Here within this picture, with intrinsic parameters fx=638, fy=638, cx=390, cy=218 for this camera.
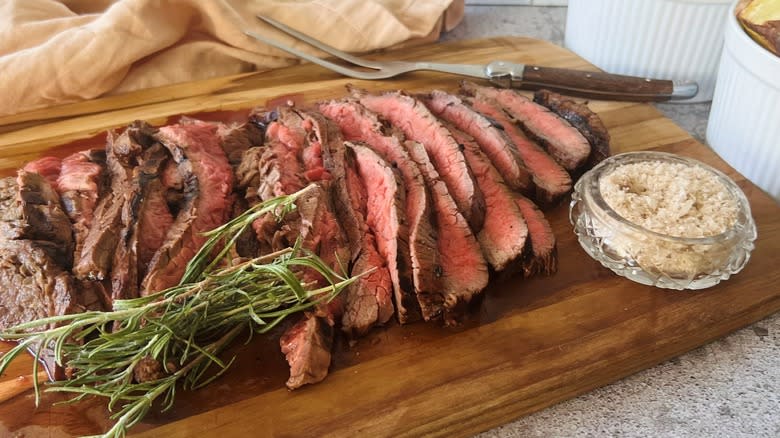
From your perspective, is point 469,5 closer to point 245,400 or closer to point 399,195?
point 399,195

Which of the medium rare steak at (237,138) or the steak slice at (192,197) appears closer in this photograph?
the steak slice at (192,197)

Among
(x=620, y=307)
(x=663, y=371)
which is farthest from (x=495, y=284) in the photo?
(x=663, y=371)

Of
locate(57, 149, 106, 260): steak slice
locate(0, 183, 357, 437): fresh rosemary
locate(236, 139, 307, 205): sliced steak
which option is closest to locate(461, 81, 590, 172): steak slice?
locate(236, 139, 307, 205): sliced steak

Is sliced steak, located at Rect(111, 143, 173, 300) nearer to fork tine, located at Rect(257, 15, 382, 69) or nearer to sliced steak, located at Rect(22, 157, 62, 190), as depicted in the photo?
sliced steak, located at Rect(22, 157, 62, 190)

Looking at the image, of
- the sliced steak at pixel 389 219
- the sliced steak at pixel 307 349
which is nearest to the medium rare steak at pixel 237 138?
→ the sliced steak at pixel 389 219

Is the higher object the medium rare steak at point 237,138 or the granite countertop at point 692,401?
the medium rare steak at point 237,138

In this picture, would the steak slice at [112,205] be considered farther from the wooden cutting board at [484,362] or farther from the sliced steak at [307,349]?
the sliced steak at [307,349]

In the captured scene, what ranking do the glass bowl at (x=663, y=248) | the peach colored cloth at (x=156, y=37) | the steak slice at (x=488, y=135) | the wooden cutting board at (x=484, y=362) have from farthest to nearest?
the peach colored cloth at (x=156, y=37) → the steak slice at (x=488, y=135) → the glass bowl at (x=663, y=248) → the wooden cutting board at (x=484, y=362)

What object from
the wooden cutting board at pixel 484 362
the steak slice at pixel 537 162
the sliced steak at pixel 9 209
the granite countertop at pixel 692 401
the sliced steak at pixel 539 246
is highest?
the sliced steak at pixel 9 209
